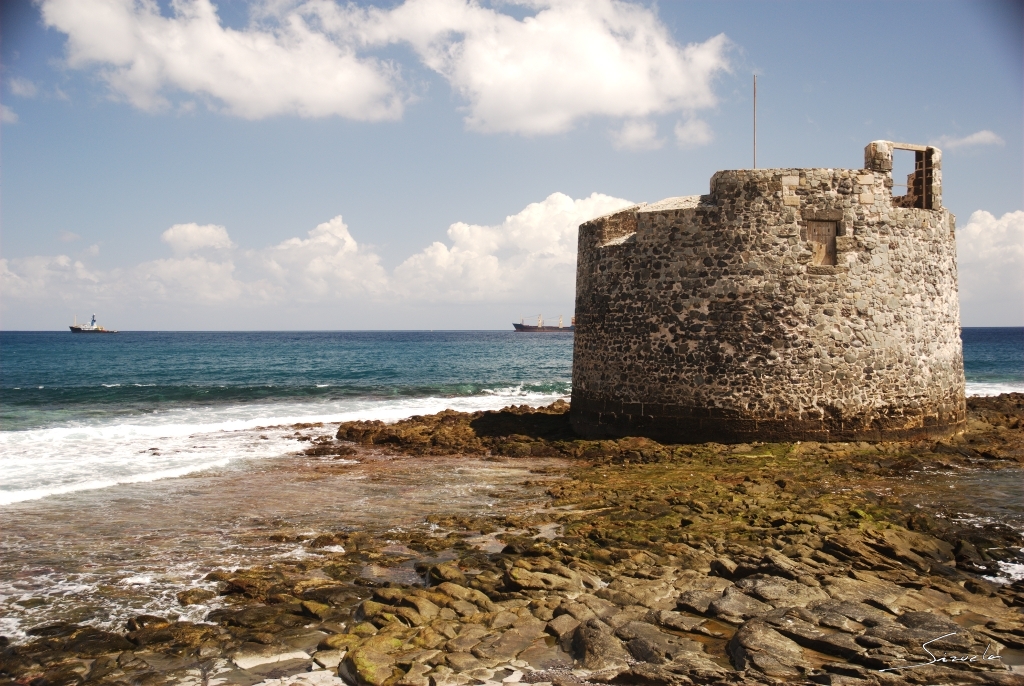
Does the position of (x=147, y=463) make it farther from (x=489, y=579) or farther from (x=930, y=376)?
(x=930, y=376)

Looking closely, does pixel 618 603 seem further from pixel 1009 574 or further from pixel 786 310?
pixel 786 310

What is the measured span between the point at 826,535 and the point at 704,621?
2.65 m

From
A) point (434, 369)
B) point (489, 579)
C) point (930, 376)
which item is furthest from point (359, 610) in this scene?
point (434, 369)

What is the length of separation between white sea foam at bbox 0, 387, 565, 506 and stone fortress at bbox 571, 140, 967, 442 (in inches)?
324

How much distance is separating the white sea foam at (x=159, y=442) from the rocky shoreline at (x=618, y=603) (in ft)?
21.1

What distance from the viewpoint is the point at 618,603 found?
614cm

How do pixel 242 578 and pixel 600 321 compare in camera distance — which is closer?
pixel 242 578

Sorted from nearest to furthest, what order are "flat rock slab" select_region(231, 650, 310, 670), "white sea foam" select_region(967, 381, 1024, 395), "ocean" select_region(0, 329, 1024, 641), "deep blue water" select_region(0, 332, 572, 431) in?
"flat rock slab" select_region(231, 650, 310, 670) → "ocean" select_region(0, 329, 1024, 641) → "deep blue water" select_region(0, 332, 572, 431) → "white sea foam" select_region(967, 381, 1024, 395)

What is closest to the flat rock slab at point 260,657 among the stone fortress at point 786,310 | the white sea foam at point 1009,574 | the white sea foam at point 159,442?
the white sea foam at point 1009,574

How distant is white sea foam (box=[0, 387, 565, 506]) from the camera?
12.8 meters

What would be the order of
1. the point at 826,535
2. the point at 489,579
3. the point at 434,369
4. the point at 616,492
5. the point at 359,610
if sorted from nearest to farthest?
the point at 359,610
the point at 489,579
the point at 826,535
the point at 616,492
the point at 434,369

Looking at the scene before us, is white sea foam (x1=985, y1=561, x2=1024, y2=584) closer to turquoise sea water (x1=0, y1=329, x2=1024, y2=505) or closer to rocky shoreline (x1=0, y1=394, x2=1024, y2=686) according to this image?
rocky shoreline (x1=0, y1=394, x2=1024, y2=686)

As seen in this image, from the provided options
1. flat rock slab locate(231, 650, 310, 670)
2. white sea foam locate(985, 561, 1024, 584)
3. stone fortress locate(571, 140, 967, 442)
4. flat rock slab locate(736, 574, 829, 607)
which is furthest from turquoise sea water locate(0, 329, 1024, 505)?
white sea foam locate(985, 561, 1024, 584)

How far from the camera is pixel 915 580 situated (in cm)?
652
